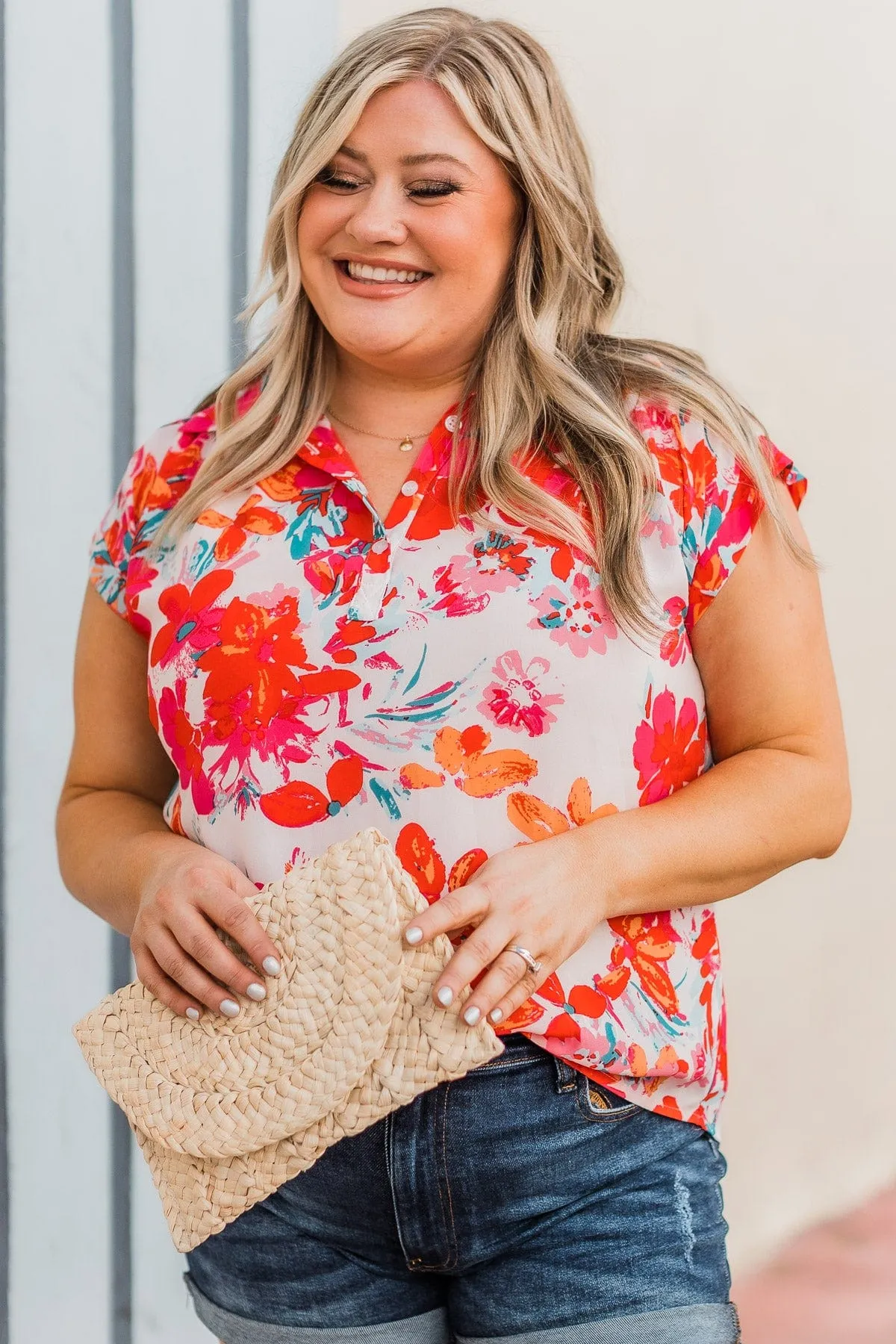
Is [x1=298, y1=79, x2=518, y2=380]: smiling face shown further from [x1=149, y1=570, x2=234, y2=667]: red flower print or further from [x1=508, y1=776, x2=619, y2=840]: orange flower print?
[x1=508, y1=776, x2=619, y2=840]: orange flower print

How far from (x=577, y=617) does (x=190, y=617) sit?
40 centimetres

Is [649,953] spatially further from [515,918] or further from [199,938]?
[199,938]

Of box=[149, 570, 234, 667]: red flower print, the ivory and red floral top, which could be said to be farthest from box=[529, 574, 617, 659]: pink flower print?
box=[149, 570, 234, 667]: red flower print

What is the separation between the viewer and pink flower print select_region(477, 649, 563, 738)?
4.15 feet

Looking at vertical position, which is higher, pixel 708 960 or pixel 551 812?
pixel 551 812

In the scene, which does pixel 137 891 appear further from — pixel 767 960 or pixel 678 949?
pixel 767 960

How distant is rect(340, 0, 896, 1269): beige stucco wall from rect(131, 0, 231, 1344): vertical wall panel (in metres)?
0.24

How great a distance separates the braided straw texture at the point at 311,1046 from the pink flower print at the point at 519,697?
189 mm

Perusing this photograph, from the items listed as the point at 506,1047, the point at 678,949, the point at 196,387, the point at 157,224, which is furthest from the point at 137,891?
the point at 157,224

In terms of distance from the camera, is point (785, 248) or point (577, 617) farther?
point (785, 248)

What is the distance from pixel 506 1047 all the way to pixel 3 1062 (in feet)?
3.59

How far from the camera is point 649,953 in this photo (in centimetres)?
130

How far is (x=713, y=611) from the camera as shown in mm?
1344

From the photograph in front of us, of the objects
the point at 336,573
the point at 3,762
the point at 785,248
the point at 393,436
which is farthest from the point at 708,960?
the point at 785,248
